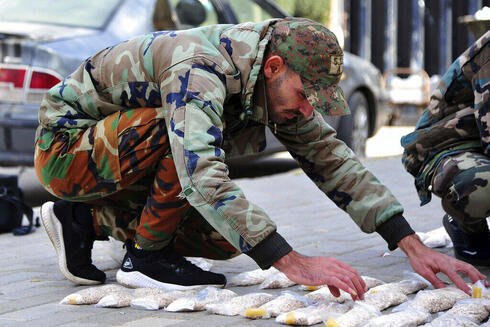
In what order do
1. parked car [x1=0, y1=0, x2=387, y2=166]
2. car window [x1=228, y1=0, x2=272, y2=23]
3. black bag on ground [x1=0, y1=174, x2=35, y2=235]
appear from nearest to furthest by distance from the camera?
black bag on ground [x1=0, y1=174, x2=35, y2=235] < parked car [x1=0, y1=0, x2=387, y2=166] < car window [x1=228, y1=0, x2=272, y2=23]

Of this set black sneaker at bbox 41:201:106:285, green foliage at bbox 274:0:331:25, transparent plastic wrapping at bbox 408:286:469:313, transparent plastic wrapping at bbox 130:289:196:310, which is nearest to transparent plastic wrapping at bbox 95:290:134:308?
transparent plastic wrapping at bbox 130:289:196:310

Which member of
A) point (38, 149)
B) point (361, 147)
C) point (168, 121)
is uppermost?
point (168, 121)

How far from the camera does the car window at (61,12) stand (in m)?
5.99

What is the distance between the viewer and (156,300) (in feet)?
10.0

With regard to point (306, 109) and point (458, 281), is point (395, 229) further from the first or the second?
point (306, 109)

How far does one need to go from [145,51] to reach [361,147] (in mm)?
5084

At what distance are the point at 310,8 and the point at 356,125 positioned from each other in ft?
34.1

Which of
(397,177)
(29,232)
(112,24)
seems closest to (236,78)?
(29,232)

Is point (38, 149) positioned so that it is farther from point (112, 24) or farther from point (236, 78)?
point (112, 24)

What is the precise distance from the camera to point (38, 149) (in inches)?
136

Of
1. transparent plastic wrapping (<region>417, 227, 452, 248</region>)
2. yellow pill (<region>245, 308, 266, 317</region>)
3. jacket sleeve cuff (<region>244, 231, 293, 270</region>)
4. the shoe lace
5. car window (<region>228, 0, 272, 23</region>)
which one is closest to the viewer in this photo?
jacket sleeve cuff (<region>244, 231, 293, 270</region>)

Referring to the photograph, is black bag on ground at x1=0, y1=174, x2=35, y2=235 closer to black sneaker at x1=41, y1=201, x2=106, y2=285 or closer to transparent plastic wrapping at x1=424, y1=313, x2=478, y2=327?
black sneaker at x1=41, y1=201, x2=106, y2=285

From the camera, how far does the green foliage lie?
17.6 metres

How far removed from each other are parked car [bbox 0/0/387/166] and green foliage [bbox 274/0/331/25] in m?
10.5
